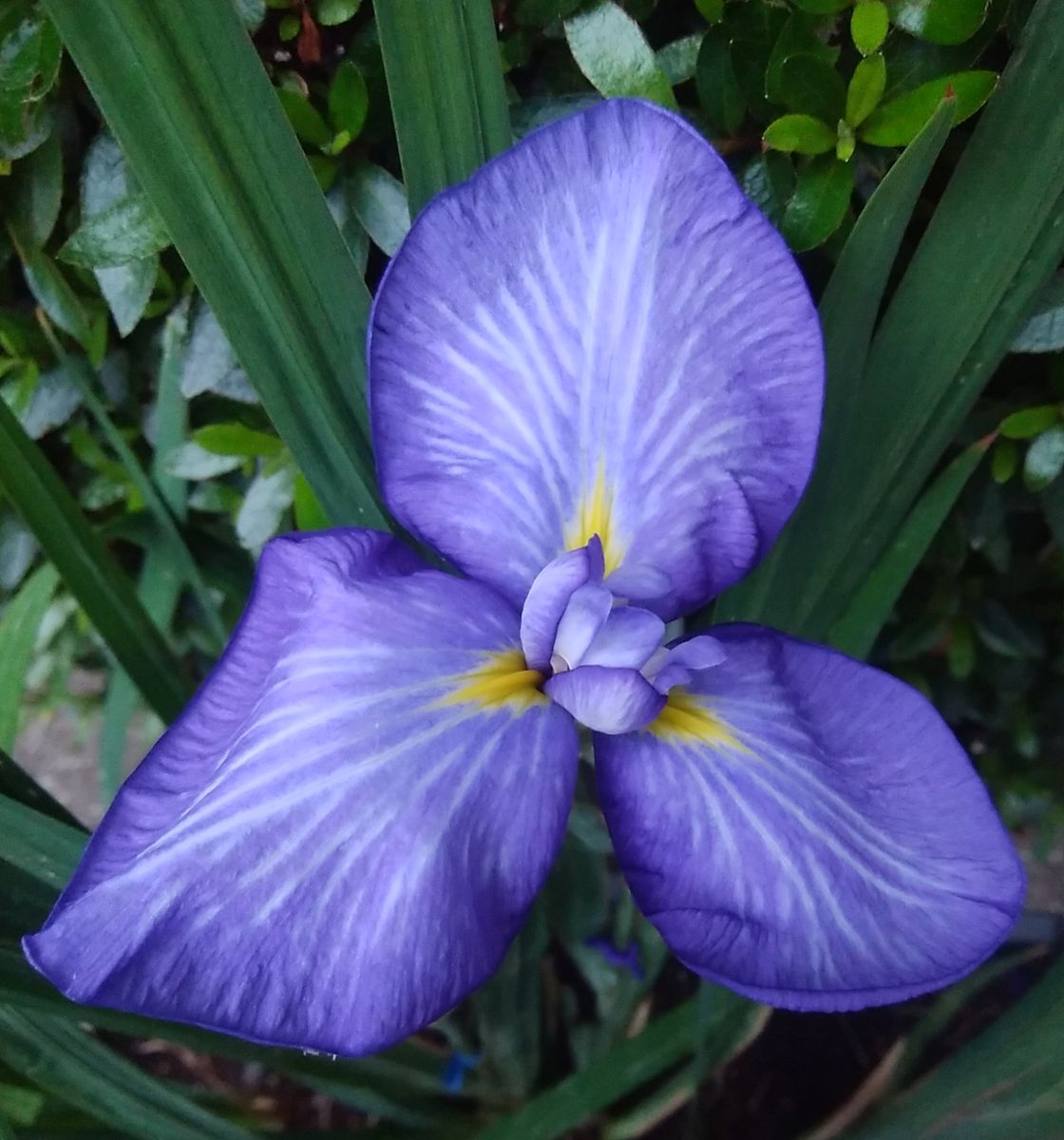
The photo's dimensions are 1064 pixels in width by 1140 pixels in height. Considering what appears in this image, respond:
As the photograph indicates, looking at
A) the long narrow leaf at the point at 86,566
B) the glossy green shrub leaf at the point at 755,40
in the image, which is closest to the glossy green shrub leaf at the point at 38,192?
the long narrow leaf at the point at 86,566

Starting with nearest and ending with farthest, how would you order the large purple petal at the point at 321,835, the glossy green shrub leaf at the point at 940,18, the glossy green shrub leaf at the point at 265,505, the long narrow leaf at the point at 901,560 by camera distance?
1. the large purple petal at the point at 321,835
2. the glossy green shrub leaf at the point at 940,18
3. the long narrow leaf at the point at 901,560
4. the glossy green shrub leaf at the point at 265,505

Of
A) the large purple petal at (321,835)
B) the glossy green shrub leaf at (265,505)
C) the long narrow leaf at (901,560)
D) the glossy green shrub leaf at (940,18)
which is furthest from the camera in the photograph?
the glossy green shrub leaf at (265,505)

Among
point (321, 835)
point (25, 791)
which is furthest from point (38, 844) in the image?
point (321, 835)

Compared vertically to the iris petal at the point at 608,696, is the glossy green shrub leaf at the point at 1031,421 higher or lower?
lower

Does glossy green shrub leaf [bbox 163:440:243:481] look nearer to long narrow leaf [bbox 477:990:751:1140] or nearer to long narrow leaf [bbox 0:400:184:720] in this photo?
long narrow leaf [bbox 0:400:184:720]

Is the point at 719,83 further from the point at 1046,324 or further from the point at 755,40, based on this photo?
the point at 1046,324

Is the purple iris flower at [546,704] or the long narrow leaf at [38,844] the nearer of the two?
the purple iris flower at [546,704]

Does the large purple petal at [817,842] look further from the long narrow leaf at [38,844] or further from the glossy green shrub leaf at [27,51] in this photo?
the glossy green shrub leaf at [27,51]
